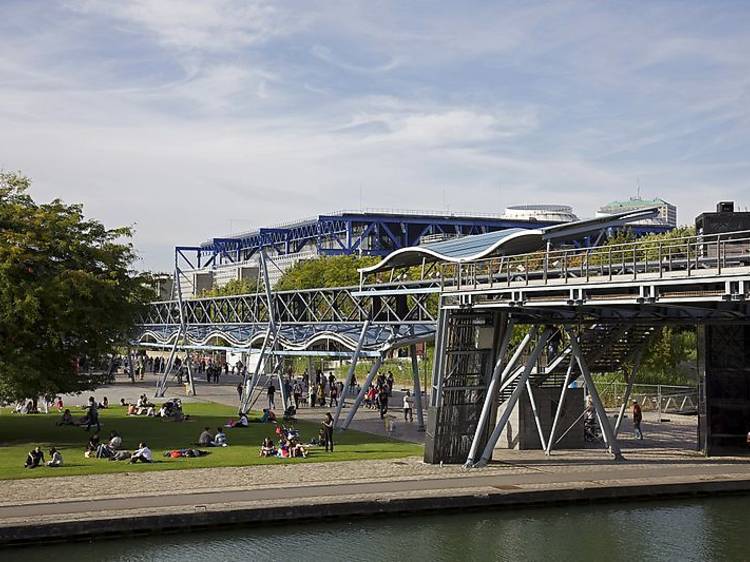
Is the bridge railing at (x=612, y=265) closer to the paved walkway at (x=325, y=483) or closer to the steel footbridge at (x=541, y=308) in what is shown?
the steel footbridge at (x=541, y=308)

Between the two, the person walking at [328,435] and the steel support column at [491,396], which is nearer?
the steel support column at [491,396]

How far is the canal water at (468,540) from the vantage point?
24641 millimetres

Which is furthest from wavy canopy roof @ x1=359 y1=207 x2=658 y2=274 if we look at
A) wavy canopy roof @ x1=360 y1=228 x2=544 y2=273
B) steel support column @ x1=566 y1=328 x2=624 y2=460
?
steel support column @ x1=566 y1=328 x2=624 y2=460

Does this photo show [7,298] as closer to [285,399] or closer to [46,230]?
[46,230]

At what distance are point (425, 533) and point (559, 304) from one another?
8.95 metres

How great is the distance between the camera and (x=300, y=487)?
29891mm

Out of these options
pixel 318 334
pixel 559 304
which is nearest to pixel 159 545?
pixel 559 304

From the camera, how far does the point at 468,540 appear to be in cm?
2689

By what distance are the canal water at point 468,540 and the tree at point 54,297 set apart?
1740 cm

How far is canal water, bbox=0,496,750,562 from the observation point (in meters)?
24.6

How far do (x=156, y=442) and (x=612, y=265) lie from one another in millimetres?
20943

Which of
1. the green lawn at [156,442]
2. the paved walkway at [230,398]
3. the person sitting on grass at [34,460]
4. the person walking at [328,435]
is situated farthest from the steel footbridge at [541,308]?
the person sitting on grass at [34,460]

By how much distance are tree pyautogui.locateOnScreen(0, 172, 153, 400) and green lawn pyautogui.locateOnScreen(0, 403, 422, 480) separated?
287 cm

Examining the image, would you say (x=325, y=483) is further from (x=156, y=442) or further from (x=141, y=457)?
(x=156, y=442)
